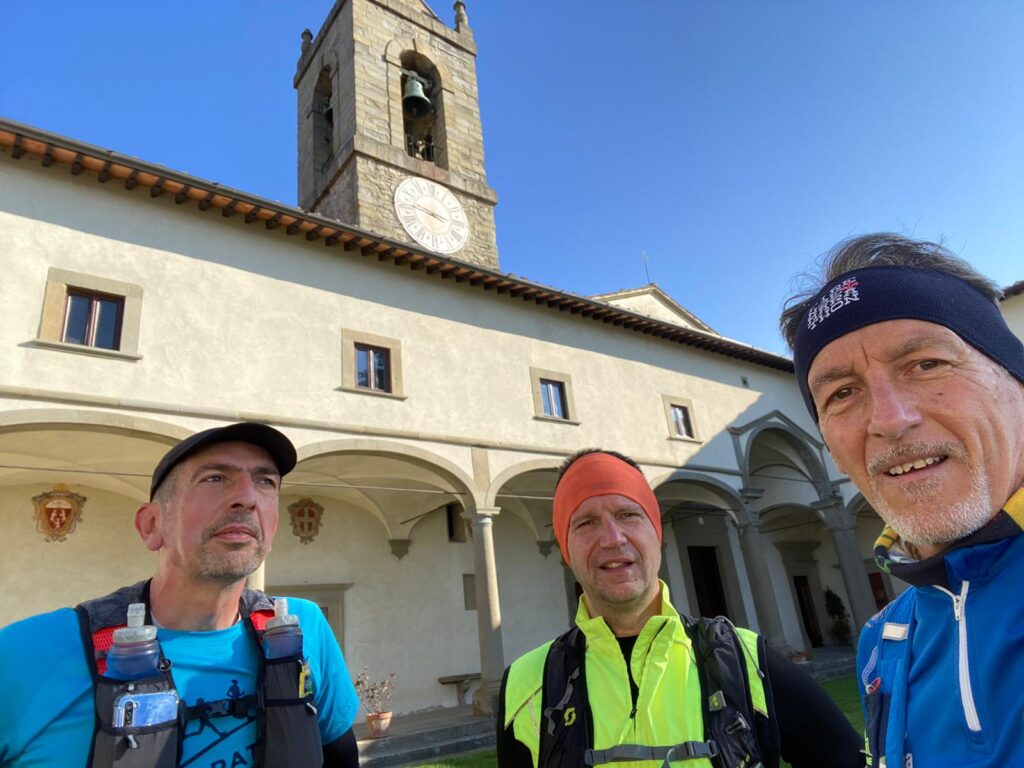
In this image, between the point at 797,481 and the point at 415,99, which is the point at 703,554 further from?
the point at 415,99

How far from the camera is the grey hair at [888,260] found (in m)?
1.40

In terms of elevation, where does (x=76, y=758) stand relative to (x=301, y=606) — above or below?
below

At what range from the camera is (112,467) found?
984 centimetres

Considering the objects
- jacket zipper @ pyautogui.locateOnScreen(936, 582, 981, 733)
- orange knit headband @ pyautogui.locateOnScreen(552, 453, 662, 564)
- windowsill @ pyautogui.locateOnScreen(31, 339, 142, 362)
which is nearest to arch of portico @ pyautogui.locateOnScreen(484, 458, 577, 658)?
windowsill @ pyautogui.locateOnScreen(31, 339, 142, 362)

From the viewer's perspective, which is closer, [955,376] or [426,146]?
[955,376]

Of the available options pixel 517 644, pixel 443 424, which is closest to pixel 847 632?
pixel 517 644

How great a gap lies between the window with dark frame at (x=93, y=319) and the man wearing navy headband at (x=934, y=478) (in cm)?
926

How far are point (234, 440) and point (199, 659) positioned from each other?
0.72 m

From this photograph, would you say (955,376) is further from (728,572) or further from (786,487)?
(786,487)

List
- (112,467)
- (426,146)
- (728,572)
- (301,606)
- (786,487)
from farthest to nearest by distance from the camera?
(426,146) → (786,487) → (728,572) → (112,467) → (301,606)

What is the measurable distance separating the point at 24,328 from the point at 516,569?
10.8 m

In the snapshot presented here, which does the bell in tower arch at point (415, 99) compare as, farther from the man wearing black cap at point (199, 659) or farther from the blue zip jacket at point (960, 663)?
Result: the blue zip jacket at point (960, 663)

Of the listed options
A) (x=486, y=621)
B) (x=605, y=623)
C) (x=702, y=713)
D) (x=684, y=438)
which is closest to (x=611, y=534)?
(x=605, y=623)

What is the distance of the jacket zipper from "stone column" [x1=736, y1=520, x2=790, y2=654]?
15000 mm
